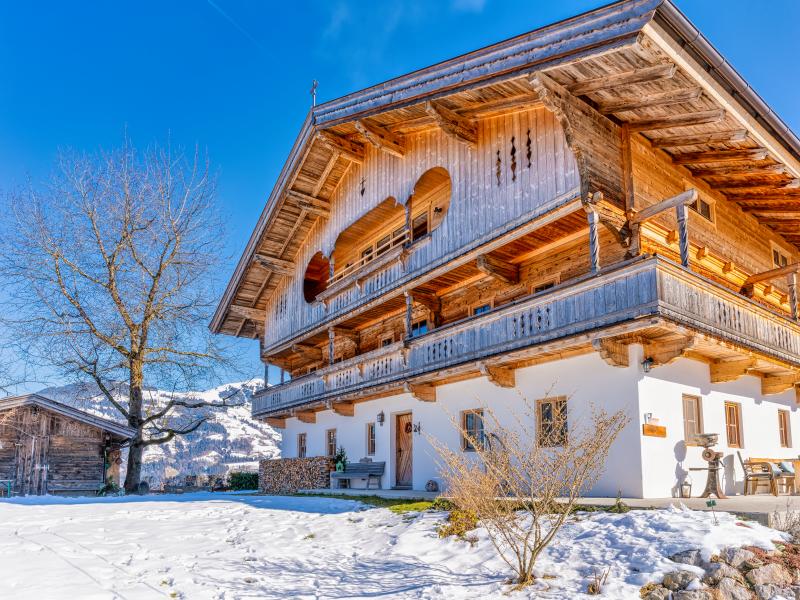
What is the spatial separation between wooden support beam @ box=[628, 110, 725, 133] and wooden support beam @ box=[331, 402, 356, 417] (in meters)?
12.9

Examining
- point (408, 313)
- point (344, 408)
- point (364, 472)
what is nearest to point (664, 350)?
point (408, 313)

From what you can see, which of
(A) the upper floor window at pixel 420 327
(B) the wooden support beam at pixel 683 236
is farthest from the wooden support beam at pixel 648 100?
(A) the upper floor window at pixel 420 327

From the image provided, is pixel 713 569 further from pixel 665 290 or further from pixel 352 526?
pixel 352 526

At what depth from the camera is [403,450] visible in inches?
810

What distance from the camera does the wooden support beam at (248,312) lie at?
30797 millimetres

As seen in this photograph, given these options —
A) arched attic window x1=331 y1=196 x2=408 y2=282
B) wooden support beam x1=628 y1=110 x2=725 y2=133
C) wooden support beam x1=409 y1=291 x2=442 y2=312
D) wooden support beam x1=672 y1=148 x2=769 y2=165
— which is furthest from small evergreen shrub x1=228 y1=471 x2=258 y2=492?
wooden support beam x1=628 y1=110 x2=725 y2=133

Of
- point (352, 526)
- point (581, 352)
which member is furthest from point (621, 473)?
point (352, 526)

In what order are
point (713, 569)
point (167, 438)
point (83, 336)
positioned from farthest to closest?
point (167, 438)
point (83, 336)
point (713, 569)

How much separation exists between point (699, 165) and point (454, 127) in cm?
574

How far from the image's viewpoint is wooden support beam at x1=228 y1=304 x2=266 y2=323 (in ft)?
101

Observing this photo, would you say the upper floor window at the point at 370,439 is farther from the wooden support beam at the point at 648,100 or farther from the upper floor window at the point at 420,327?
the wooden support beam at the point at 648,100

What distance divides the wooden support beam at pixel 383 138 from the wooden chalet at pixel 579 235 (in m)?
0.11

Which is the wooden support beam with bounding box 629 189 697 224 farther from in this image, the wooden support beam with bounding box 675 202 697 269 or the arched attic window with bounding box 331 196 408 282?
the arched attic window with bounding box 331 196 408 282

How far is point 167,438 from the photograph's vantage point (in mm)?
29516
